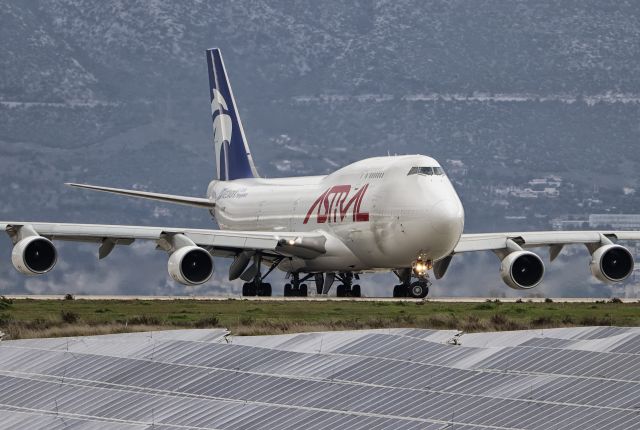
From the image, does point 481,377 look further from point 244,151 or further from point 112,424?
point 244,151

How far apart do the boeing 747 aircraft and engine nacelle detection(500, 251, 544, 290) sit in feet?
0.11

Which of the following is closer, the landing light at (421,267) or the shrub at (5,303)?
the shrub at (5,303)

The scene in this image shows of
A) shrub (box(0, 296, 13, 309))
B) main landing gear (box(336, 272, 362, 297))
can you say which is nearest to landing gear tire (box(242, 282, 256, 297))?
main landing gear (box(336, 272, 362, 297))

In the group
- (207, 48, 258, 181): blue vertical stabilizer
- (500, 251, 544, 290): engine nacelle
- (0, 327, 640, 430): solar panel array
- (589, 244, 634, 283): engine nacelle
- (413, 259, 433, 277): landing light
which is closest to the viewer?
(0, 327, 640, 430): solar panel array

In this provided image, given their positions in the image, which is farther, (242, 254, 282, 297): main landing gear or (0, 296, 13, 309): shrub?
(242, 254, 282, 297): main landing gear

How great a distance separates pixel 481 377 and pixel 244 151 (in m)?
48.3

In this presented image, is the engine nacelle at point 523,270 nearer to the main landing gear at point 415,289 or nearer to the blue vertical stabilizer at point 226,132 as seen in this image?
the main landing gear at point 415,289

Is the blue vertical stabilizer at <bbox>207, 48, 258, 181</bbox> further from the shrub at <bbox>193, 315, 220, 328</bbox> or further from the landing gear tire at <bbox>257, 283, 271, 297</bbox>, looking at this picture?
the shrub at <bbox>193, 315, 220, 328</bbox>

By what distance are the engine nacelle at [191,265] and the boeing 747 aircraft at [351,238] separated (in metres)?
0.03

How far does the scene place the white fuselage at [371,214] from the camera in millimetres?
54031

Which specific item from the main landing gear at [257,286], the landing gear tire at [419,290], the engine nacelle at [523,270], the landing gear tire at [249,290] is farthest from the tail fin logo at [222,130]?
the landing gear tire at [419,290]

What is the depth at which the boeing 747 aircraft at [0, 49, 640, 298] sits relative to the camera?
176 ft

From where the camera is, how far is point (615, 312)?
131ft

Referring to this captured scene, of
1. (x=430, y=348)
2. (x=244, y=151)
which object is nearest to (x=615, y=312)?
(x=430, y=348)
